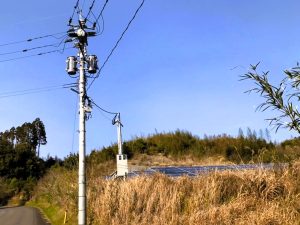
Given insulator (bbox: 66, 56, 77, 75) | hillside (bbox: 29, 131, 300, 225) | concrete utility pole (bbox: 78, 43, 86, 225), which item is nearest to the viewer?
hillside (bbox: 29, 131, 300, 225)

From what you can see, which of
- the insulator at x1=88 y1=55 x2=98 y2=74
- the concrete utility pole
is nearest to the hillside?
the concrete utility pole

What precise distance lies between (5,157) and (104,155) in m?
42.7

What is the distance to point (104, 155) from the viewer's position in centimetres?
4366

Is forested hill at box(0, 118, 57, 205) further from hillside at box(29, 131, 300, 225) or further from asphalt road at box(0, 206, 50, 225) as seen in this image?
hillside at box(29, 131, 300, 225)

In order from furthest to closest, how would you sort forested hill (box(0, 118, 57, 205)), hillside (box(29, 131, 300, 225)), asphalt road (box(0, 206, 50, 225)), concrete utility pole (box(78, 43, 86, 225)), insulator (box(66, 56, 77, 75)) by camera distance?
forested hill (box(0, 118, 57, 205))
asphalt road (box(0, 206, 50, 225))
insulator (box(66, 56, 77, 75))
concrete utility pole (box(78, 43, 86, 225))
hillside (box(29, 131, 300, 225))

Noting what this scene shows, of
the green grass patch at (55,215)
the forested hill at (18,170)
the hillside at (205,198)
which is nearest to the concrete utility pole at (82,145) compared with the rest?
the hillside at (205,198)

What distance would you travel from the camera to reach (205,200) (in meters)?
13.9

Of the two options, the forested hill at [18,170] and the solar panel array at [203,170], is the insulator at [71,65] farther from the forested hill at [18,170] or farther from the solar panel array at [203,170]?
the forested hill at [18,170]

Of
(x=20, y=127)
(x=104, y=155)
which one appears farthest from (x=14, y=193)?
(x=104, y=155)

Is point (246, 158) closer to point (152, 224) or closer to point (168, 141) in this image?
point (168, 141)

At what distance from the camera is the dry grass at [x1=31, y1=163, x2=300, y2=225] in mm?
11336

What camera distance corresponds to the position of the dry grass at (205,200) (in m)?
11.3

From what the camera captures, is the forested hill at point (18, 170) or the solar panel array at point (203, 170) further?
the forested hill at point (18, 170)

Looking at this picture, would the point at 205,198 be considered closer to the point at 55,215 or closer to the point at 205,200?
the point at 205,200
